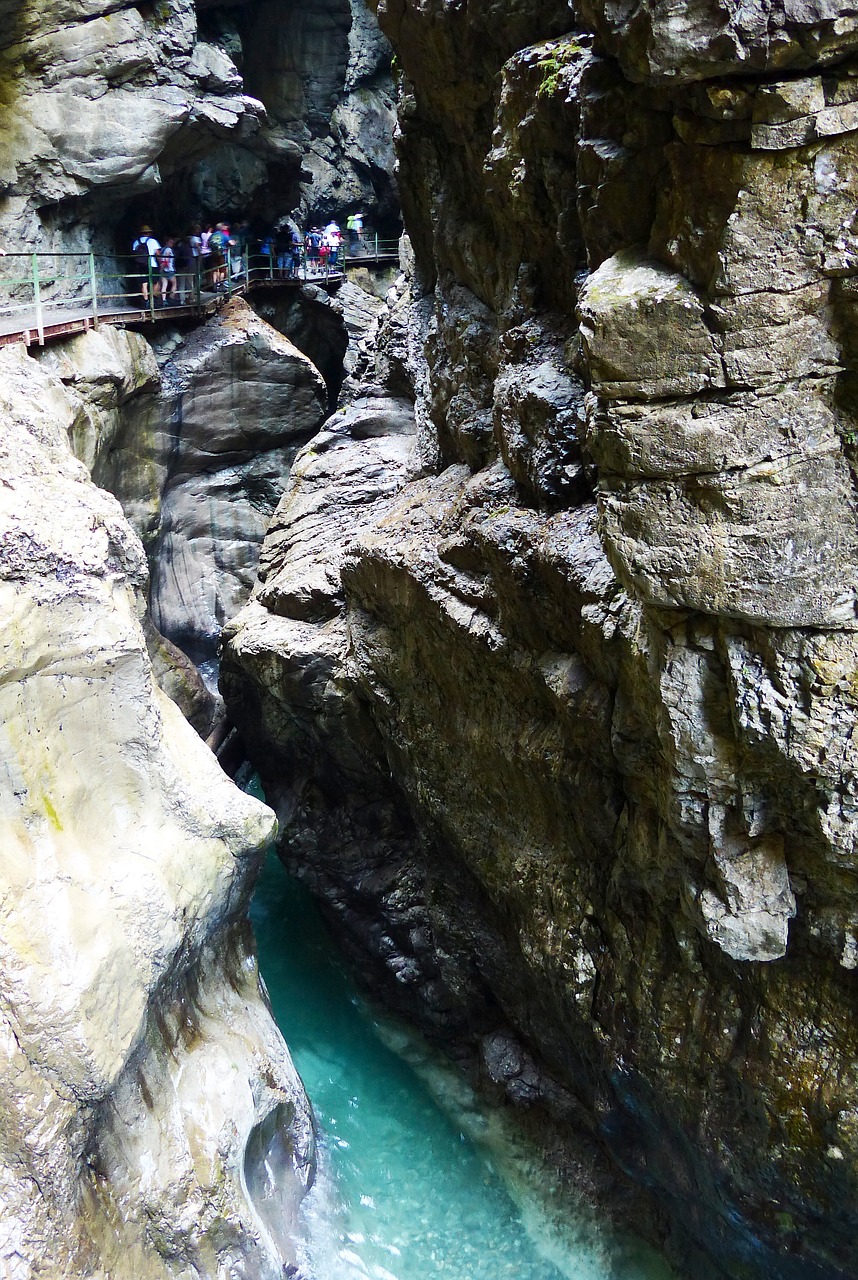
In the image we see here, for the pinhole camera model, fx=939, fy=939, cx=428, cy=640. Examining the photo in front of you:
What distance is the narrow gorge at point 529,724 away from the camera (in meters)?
5.24

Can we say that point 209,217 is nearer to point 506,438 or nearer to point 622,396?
point 506,438

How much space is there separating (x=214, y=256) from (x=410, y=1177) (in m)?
17.6

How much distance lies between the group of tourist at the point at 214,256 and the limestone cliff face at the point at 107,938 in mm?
10191

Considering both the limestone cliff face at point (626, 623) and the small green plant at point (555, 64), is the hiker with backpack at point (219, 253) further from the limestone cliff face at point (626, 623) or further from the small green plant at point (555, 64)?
the small green plant at point (555, 64)

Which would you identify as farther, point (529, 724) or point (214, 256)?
point (214, 256)

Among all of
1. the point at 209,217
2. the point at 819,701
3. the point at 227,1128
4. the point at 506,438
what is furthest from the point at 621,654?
the point at 209,217

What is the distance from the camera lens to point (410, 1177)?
966 centimetres

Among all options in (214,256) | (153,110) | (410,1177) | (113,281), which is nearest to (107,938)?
(410,1177)

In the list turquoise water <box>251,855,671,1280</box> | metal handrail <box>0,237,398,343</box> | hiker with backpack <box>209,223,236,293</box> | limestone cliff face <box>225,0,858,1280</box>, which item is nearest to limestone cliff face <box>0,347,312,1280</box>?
turquoise water <box>251,855,671,1280</box>

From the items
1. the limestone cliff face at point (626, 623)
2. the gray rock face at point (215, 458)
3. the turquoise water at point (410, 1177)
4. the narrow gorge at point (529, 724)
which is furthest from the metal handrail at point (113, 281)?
the turquoise water at point (410, 1177)

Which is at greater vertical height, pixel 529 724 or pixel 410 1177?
pixel 529 724

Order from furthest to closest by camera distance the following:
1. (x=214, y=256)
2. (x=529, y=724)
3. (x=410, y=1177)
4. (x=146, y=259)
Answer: (x=214, y=256) < (x=146, y=259) < (x=410, y=1177) < (x=529, y=724)

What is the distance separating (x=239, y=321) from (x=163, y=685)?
7.68 m

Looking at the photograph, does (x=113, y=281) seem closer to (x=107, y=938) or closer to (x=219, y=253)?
(x=219, y=253)
